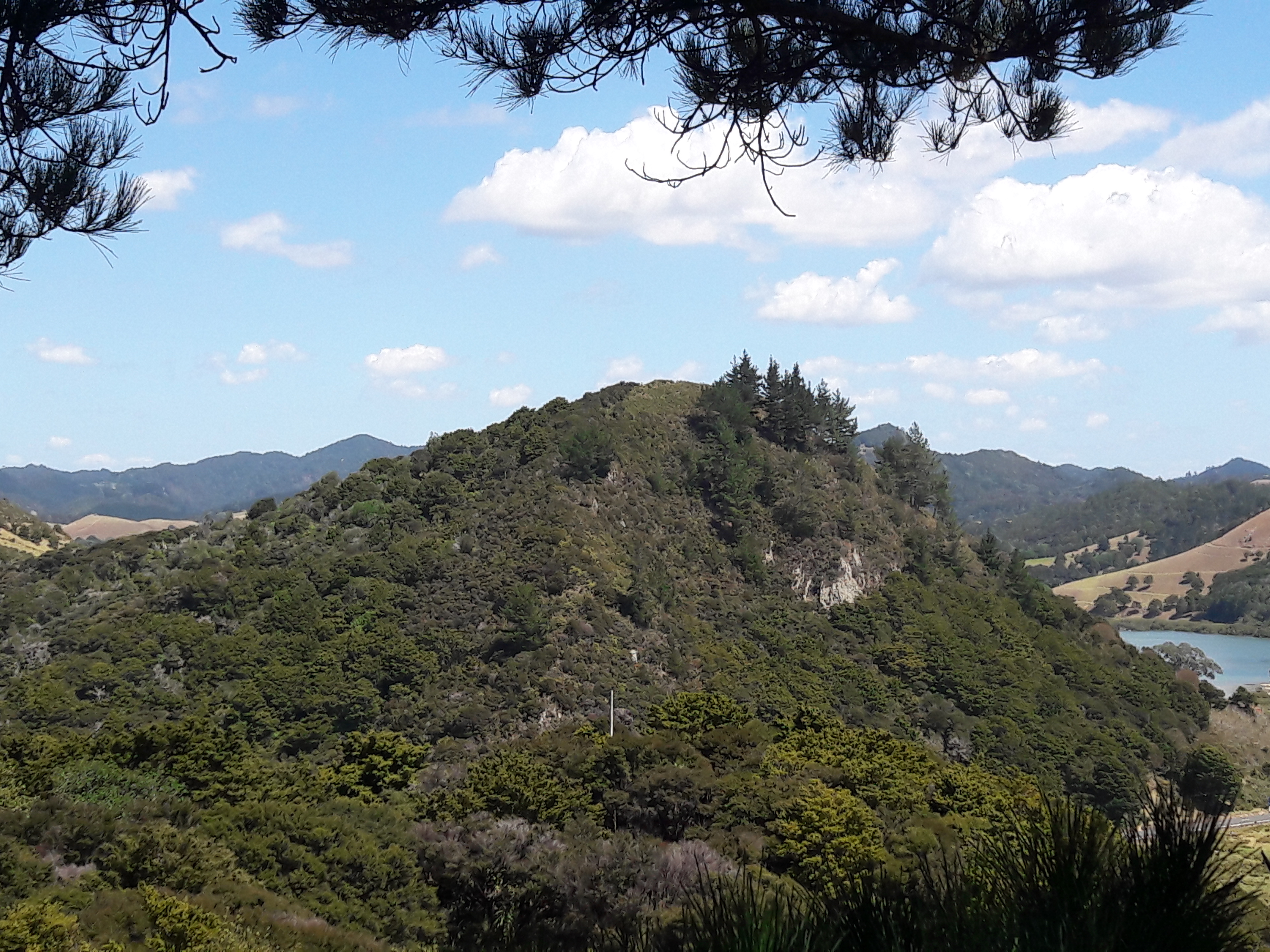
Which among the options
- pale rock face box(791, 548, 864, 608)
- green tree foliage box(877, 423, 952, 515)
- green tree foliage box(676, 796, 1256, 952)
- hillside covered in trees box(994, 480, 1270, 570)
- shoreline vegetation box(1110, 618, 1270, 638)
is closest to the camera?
green tree foliage box(676, 796, 1256, 952)

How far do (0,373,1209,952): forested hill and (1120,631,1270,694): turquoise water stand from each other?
32.9 metres

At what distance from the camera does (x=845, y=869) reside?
1592 cm

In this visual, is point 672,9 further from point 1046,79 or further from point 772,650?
point 772,650

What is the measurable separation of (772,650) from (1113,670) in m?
17.7

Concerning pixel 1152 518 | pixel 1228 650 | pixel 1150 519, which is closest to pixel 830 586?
pixel 1228 650

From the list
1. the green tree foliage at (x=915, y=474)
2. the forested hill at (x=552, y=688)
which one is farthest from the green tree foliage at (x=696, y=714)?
the green tree foliage at (x=915, y=474)

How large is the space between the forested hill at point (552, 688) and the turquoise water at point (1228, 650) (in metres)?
32.9

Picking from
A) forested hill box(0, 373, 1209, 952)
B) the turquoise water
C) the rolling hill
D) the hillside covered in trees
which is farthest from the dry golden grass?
the hillside covered in trees

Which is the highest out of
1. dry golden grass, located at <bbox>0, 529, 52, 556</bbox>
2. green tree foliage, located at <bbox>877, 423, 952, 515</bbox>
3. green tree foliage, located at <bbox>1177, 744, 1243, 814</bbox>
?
green tree foliage, located at <bbox>877, 423, 952, 515</bbox>

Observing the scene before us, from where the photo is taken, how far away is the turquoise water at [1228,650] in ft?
264

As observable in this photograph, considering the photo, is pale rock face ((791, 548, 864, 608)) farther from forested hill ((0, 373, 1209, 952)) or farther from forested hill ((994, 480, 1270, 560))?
forested hill ((994, 480, 1270, 560))

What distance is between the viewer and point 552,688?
120 feet

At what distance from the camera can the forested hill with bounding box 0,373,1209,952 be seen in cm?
1623

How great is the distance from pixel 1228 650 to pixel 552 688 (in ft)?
287
